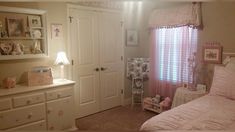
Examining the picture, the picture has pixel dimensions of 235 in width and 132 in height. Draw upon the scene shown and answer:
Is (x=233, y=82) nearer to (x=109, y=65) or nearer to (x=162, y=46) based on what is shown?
(x=162, y=46)

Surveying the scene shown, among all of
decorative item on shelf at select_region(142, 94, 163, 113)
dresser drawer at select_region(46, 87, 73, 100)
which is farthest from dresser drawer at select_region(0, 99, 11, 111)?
decorative item on shelf at select_region(142, 94, 163, 113)

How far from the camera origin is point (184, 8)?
324 cm

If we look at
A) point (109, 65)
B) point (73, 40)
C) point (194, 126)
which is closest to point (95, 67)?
point (109, 65)

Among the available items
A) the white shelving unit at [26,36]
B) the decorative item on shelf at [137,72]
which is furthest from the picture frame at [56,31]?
the decorative item on shelf at [137,72]

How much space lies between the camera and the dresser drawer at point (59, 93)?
256 centimetres

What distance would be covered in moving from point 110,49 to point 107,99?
922 mm

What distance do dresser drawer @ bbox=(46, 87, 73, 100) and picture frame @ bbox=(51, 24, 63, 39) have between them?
82 centimetres

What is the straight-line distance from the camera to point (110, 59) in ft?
12.5

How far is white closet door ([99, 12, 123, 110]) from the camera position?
3.65 metres

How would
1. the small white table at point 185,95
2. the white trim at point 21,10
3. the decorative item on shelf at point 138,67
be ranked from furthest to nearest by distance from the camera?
the decorative item on shelf at point 138,67 < the small white table at point 185,95 < the white trim at point 21,10

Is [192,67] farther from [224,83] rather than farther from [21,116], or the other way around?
[21,116]

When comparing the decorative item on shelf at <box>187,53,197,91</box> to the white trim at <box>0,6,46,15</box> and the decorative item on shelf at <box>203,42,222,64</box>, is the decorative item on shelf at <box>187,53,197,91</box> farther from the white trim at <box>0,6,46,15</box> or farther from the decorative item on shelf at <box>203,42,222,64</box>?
the white trim at <box>0,6,46,15</box>

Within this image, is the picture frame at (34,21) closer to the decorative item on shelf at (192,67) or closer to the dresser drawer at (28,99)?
the dresser drawer at (28,99)

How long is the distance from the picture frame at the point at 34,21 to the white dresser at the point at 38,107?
2.69ft
